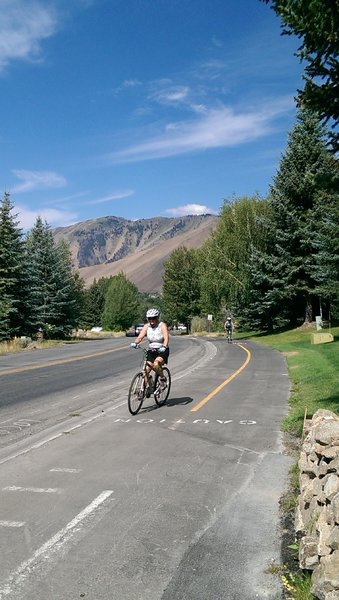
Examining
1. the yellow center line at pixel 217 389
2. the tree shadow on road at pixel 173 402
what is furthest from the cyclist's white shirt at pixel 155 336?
the yellow center line at pixel 217 389

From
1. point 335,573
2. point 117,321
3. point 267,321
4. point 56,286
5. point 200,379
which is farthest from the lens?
point 117,321

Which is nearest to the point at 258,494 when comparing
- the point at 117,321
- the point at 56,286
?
the point at 56,286

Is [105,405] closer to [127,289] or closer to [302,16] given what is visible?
[302,16]

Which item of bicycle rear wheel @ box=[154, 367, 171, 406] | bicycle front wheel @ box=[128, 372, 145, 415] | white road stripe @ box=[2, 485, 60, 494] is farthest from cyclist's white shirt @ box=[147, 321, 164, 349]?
white road stripe @ box=[2, 485, 60, 494]

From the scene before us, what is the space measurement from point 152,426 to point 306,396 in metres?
4.49

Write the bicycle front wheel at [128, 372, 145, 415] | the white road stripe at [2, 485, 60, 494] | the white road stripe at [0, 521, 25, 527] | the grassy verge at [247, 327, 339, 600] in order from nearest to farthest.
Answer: the grassy verge at [247, 327, 339, 600] < the white road stripe at [0, 521, 25, 527] < the white road stripe at [2, 485, 60, 494] < the bicycle front wheel at [128, 372, 145, 415]

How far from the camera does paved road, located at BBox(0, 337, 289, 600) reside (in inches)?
144

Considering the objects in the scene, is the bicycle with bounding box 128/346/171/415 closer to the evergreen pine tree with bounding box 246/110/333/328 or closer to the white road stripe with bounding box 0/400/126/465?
the white road stripe with bounding box 0/400/126/465

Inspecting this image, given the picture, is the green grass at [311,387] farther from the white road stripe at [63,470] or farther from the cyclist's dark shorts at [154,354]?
the white road stripe at [63,470]

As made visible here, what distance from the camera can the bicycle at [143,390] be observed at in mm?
9812

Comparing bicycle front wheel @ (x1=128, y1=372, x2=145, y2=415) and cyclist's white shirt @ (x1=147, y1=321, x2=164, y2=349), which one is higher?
cyclist's white shirt @ (x1=147, y1=321, x2=164, y2=349)

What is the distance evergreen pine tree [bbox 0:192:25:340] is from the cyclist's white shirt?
30421 mm

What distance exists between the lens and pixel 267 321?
4738 centimetres

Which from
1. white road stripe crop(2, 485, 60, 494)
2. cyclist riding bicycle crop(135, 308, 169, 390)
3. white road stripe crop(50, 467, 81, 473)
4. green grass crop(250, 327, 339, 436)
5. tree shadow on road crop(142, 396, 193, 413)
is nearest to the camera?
white road stripe crop(2, 485, 60, 494)
